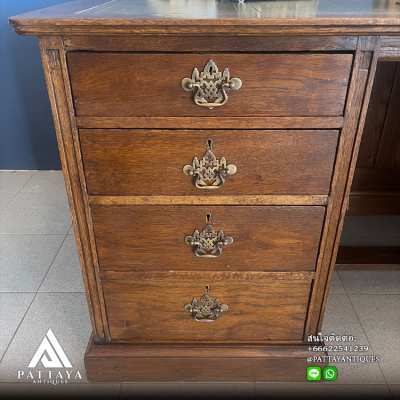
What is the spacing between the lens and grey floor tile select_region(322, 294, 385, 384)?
3.59 ft

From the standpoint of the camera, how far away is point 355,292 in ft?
4.53

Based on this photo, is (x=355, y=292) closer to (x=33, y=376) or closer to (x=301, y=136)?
(x=301, y=136)

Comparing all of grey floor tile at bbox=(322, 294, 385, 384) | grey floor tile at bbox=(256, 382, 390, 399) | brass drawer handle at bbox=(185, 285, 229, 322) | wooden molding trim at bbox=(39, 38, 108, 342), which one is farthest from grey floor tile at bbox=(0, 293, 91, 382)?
grey floor tile at bbox=(322, 294, 385, 384)

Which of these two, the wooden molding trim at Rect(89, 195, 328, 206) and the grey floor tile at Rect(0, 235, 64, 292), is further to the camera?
the grey floor tile at Rect(0, 235, 64, 292)

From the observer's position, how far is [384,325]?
1.25m

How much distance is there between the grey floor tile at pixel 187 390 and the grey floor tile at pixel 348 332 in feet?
0.87

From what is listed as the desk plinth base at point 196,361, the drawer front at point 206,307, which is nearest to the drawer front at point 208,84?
the drawer front at point 206,307

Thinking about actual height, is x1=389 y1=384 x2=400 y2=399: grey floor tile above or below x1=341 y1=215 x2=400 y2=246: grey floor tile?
below

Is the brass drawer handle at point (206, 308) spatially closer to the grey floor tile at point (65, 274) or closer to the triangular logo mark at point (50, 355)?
the triangular logo mark at point (50, 355)

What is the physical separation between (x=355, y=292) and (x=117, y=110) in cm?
106

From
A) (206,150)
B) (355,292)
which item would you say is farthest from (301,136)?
(355,292)

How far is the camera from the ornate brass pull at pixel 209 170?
2.54 ft

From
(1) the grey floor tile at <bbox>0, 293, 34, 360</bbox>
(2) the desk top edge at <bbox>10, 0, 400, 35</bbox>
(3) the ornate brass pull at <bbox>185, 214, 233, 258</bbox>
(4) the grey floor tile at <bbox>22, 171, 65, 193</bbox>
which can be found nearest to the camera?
(2) the desk top edge at <bbox>10, 0, 400, 35</bbox>

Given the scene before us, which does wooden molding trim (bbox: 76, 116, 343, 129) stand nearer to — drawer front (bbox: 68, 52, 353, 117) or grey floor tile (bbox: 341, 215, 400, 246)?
drawer front (bbox: 68, 52, 353, 117)
